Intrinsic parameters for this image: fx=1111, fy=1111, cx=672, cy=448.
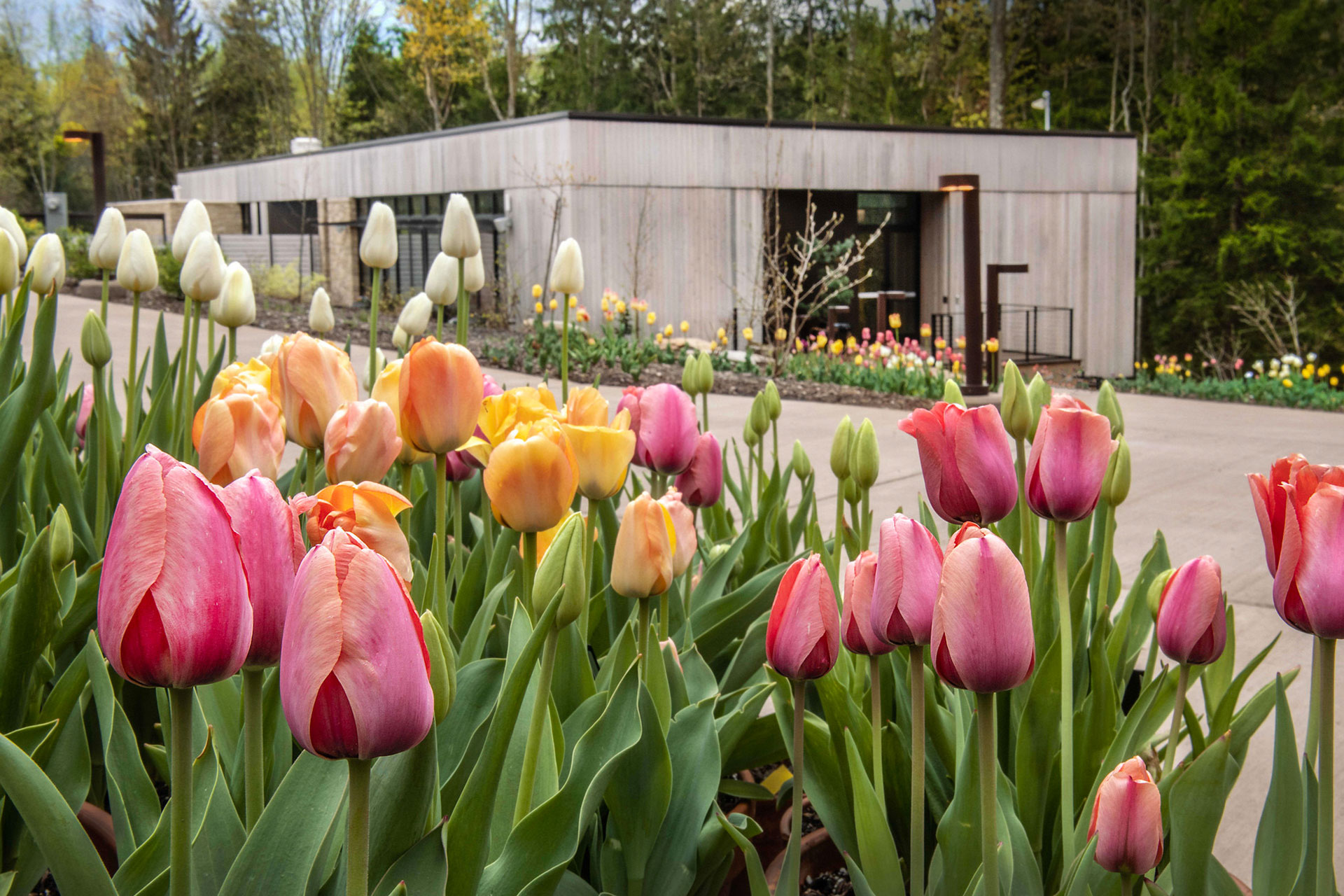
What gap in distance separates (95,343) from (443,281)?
1.96 ft

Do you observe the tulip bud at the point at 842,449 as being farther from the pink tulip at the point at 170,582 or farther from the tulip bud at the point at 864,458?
the pink tulip at the point at 170,582

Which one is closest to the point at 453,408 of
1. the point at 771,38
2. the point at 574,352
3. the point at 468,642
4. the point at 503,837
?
the point at 468,642

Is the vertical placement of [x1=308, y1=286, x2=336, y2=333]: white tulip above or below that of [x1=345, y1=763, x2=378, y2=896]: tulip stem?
above

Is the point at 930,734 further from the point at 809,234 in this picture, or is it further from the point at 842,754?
the point at 809,234

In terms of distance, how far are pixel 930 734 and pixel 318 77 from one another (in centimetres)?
3496

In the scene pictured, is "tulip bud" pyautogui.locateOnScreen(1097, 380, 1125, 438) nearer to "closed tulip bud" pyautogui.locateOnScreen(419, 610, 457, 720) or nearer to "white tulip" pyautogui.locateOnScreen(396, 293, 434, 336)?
"closed tulip bud" pyautogui.locateOnScreen(419, 610, 457, 720)

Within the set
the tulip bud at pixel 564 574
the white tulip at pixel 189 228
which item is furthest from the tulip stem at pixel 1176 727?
the white tulip at pixel 189 228

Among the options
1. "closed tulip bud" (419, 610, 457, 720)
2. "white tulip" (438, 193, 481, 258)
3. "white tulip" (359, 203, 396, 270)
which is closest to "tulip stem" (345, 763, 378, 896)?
"closed tulip bud" (419, 610, 457, 720)

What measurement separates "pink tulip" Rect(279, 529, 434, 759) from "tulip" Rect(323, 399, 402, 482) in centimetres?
61

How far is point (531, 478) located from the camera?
1.13m

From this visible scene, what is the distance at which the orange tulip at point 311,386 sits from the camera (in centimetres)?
133

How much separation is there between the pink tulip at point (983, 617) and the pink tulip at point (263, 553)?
443 millimetres

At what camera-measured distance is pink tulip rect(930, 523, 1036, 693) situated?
2.49ft

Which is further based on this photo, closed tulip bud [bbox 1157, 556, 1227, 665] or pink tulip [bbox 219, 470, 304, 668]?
closed tulip bud [bbox 1157, 556, 1227, 665]
